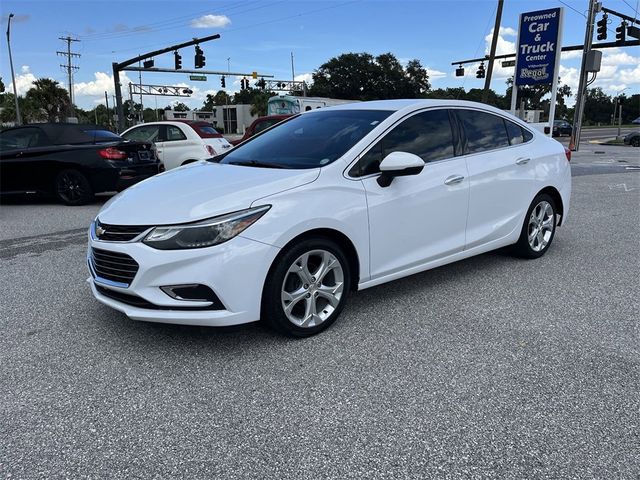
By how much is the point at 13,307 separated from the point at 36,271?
1088 millimetres

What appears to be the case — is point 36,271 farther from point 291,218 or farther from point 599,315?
point 599,315

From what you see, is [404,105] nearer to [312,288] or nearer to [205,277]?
[312,288]

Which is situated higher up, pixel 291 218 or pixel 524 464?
pixel 291 218

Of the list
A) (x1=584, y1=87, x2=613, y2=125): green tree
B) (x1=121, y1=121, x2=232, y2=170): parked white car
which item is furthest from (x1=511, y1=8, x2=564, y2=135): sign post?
(x1=584, y1=87, x2=613, y2=125): green tree

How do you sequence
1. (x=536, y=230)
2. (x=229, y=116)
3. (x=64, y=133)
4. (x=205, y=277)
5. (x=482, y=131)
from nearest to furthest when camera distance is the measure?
1. (x=205, y=277)
2. (x=482, y=131)
3. (x=536, y=230)
4. (x=64, y=133)
5. (x=229, y=116)

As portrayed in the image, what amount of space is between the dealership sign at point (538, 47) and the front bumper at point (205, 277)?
12844mm

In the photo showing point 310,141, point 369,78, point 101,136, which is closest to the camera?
point 310,141

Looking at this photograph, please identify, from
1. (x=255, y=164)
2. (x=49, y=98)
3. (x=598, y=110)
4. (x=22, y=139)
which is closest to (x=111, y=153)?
(x=22, y=139)

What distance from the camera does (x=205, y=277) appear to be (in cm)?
312

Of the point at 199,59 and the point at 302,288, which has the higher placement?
the point at 199,59

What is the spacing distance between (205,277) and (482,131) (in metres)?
2.98

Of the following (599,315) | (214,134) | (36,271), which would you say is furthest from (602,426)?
(214,134)

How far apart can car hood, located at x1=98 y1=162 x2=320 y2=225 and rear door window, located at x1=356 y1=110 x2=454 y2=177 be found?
18.4 inches

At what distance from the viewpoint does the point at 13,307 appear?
4.29m
